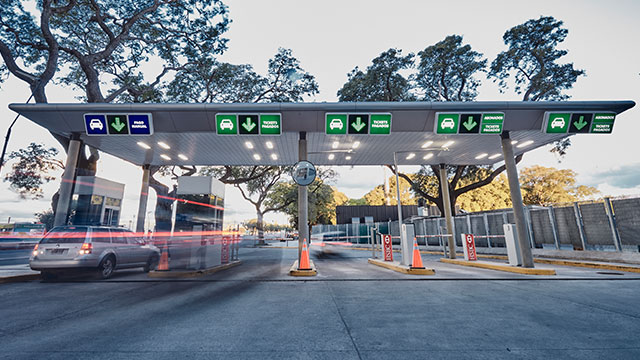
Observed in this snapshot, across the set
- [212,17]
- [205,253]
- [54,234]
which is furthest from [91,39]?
[205,253]

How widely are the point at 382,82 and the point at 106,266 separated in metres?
19.2

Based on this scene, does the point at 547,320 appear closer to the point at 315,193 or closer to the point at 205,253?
the point at 205,253

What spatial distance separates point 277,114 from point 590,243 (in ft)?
44.5

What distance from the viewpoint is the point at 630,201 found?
9.23 m

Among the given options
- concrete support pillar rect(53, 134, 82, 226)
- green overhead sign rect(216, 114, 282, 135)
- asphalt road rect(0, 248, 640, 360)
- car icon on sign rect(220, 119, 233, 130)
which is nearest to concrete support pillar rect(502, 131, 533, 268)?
asphalt road rect(0, 248, 640, 360)

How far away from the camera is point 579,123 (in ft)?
27.6

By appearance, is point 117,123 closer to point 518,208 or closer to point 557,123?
point 518,208

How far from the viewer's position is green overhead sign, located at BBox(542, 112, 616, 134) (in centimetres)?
830

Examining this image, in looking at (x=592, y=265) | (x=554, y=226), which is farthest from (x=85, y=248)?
(x=554, y=226)

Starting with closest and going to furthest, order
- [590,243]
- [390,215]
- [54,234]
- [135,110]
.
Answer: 1. [54,234]
2. [135,110]
3. [590,243]
4. [390,215]

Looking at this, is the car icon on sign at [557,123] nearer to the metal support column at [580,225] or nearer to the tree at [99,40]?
the metal support column at [580,225]

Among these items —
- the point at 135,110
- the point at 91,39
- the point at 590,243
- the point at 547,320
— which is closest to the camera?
the point at 547,320

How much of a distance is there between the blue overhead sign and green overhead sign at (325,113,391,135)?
597cm

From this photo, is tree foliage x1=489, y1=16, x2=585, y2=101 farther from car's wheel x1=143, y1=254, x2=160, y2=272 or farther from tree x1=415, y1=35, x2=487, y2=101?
car's wheel x1=143, y1=254, x2=160, y2=272
